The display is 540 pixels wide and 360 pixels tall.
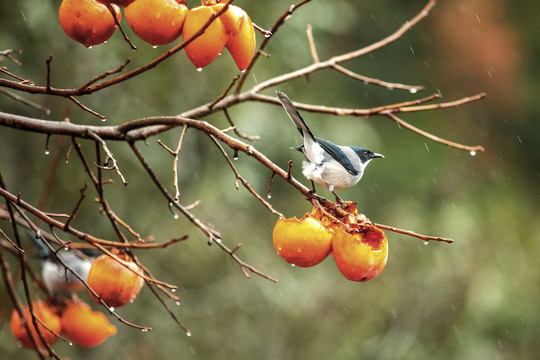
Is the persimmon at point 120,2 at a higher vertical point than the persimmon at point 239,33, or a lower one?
higher

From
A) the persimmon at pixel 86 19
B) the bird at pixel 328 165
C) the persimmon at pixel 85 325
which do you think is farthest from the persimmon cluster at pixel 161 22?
the persimmon at pixel 85 325

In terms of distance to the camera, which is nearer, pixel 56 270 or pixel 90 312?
pixel 90 312

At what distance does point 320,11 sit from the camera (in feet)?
14.6

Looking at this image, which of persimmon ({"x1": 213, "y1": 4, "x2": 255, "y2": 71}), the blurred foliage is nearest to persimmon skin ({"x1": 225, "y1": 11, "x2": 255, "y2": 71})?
Answer: persimmon ({"x1": 213, "y1": 4, "x2": 255, "y2": 71})

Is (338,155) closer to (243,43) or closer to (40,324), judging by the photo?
(243,43)

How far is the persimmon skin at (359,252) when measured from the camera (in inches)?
45.8

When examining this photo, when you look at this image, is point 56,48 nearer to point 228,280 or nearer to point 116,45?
point 116,45

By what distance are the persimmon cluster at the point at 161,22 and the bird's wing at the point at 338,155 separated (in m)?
0.69

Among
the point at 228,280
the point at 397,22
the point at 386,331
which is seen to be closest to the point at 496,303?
the point at 386,331

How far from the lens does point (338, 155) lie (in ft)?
5.86

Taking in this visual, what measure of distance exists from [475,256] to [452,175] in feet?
7.57

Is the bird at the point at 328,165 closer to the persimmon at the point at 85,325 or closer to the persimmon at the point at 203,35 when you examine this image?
the persimmon at the point at 203,35

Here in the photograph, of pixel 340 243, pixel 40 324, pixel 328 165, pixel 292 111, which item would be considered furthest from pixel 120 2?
pixel 40 324

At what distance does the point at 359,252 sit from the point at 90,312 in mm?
882
